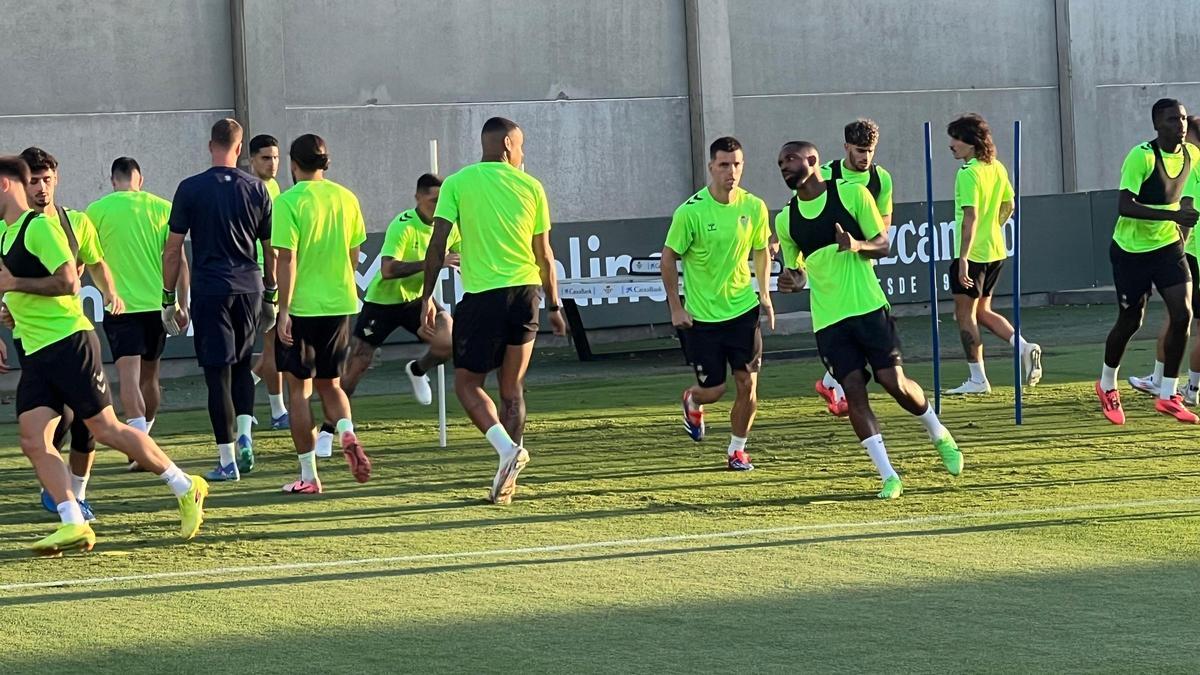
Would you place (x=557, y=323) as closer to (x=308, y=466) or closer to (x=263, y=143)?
(x=308, y=466)

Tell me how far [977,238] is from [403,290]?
4517mm

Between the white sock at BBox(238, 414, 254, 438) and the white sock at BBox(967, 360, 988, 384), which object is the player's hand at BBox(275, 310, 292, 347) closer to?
the white sock at BBox(238, 414, 254, 438)

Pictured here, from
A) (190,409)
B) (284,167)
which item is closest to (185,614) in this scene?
(190,409)

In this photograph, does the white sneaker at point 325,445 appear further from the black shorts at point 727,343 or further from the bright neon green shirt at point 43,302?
the bright neon green shirt at point 43,302

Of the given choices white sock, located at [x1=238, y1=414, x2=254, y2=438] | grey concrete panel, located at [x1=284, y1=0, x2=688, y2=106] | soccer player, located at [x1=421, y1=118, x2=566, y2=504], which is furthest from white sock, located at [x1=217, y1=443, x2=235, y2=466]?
grey concrete panel, located at [x1=284, y1=0, x2=688, y2=106]

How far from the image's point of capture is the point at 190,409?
1595 centimetres

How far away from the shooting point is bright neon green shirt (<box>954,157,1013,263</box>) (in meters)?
13.8

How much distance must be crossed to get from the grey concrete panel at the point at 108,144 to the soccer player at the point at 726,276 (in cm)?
1288

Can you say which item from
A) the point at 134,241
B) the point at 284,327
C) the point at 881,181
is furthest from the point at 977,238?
the point at 134,241

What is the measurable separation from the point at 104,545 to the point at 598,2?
1709cm

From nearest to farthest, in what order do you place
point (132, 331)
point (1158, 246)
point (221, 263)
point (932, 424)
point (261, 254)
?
point (932, 424), point (221, 263), point (132, 331), point (1158, 246), point (261, 254)

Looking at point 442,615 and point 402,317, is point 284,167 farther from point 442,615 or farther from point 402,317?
point 442,615

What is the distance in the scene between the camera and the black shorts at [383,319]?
12.9 meters

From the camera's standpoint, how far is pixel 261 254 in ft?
44.1
